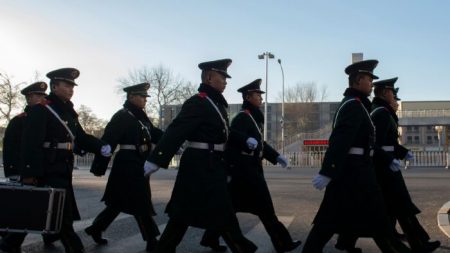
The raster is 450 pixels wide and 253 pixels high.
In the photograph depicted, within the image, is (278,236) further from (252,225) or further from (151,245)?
(252,225)

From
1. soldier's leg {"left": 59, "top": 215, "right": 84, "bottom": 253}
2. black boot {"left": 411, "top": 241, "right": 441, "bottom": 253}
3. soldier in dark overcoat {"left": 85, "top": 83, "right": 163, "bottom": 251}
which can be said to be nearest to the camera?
soldier's leg {"left": 59, "top": 215, "right": 84, "bottom": 253}

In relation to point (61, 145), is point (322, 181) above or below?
below

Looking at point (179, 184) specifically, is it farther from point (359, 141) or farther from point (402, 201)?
point (402, 201)

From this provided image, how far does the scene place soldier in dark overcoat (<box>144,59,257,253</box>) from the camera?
496 centimetres

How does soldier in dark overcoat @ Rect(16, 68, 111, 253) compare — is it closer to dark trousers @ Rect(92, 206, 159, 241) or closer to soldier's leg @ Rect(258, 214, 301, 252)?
dark trousers @ Rect(92, 206, 159, 241)

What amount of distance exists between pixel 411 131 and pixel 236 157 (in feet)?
316

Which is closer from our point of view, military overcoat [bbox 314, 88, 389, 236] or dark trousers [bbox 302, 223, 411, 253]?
dark trousers [bbox 302, 223, 411, 253]

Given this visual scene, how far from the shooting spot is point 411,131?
96062 millimetres

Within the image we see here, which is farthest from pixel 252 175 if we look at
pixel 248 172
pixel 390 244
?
pixel 390 244

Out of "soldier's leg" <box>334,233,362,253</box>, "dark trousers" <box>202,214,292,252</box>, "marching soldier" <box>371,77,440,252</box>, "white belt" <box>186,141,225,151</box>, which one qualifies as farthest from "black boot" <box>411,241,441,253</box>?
"white belt" <box>186,141,225,151</box>

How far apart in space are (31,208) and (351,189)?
3.30 meters

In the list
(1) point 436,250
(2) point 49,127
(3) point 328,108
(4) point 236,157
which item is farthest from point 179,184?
(3) point 328,108

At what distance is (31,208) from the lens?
17.6 ft

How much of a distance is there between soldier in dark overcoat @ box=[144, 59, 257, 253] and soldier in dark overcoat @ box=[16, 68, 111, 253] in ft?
3.92
